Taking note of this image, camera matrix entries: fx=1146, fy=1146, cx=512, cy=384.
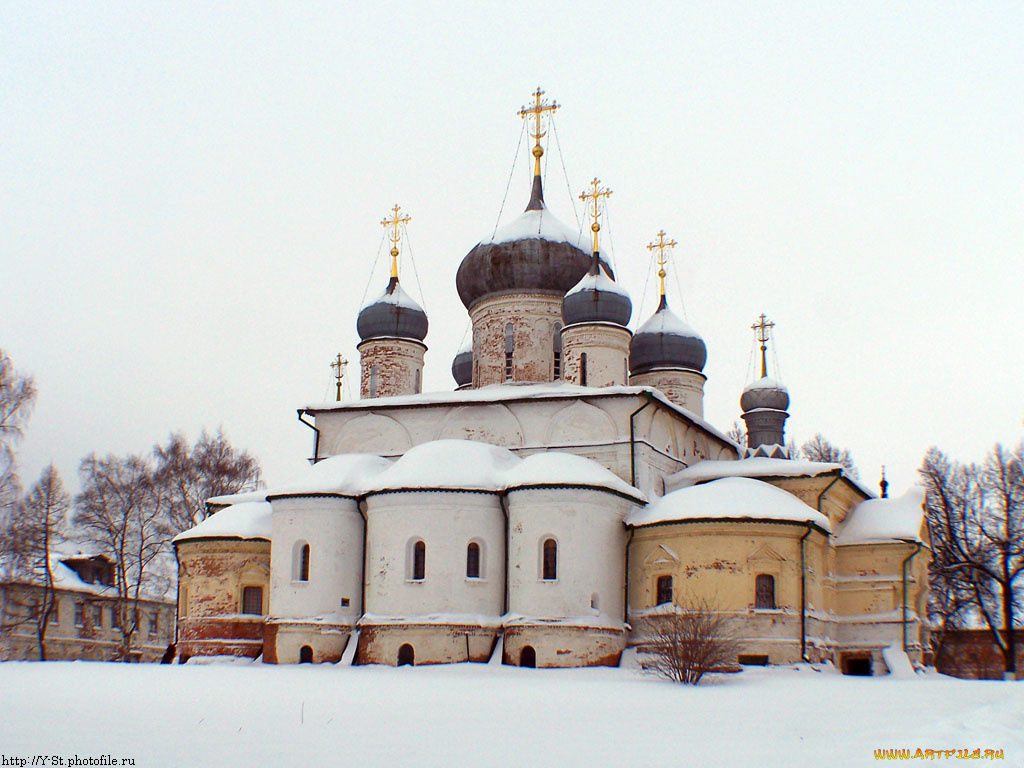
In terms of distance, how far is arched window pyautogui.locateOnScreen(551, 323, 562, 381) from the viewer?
24.5 metres

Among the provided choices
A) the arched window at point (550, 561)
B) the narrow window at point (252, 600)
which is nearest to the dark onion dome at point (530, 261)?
the arched window at point (550, 561)

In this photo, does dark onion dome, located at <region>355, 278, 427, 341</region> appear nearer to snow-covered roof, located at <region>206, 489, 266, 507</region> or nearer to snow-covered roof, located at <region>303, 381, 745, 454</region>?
snow-covered roof, located at <region>303, 381, 745, 454</region>

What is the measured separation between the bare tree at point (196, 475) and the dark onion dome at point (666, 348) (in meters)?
11.3

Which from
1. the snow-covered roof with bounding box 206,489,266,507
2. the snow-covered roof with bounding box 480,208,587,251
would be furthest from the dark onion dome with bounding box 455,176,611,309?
the snow-covered roof with bounding box 206,489,266,507

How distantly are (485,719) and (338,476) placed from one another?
1048 centimetres

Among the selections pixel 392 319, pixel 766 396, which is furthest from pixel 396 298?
pixel 766 396

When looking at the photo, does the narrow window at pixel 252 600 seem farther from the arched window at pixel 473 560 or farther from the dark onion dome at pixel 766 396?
the dark onion dome at pixel 766 396

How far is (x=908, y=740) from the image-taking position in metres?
9.23

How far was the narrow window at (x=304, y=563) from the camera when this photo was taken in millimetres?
20202

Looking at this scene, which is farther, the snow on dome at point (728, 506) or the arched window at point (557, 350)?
the arched window at point (557, 350)

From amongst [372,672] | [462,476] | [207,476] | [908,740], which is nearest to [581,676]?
[372,672]

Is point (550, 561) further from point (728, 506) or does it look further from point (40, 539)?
point (40, 539)

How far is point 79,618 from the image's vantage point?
110 ft

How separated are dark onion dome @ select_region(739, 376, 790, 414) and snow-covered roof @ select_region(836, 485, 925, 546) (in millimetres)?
7074
